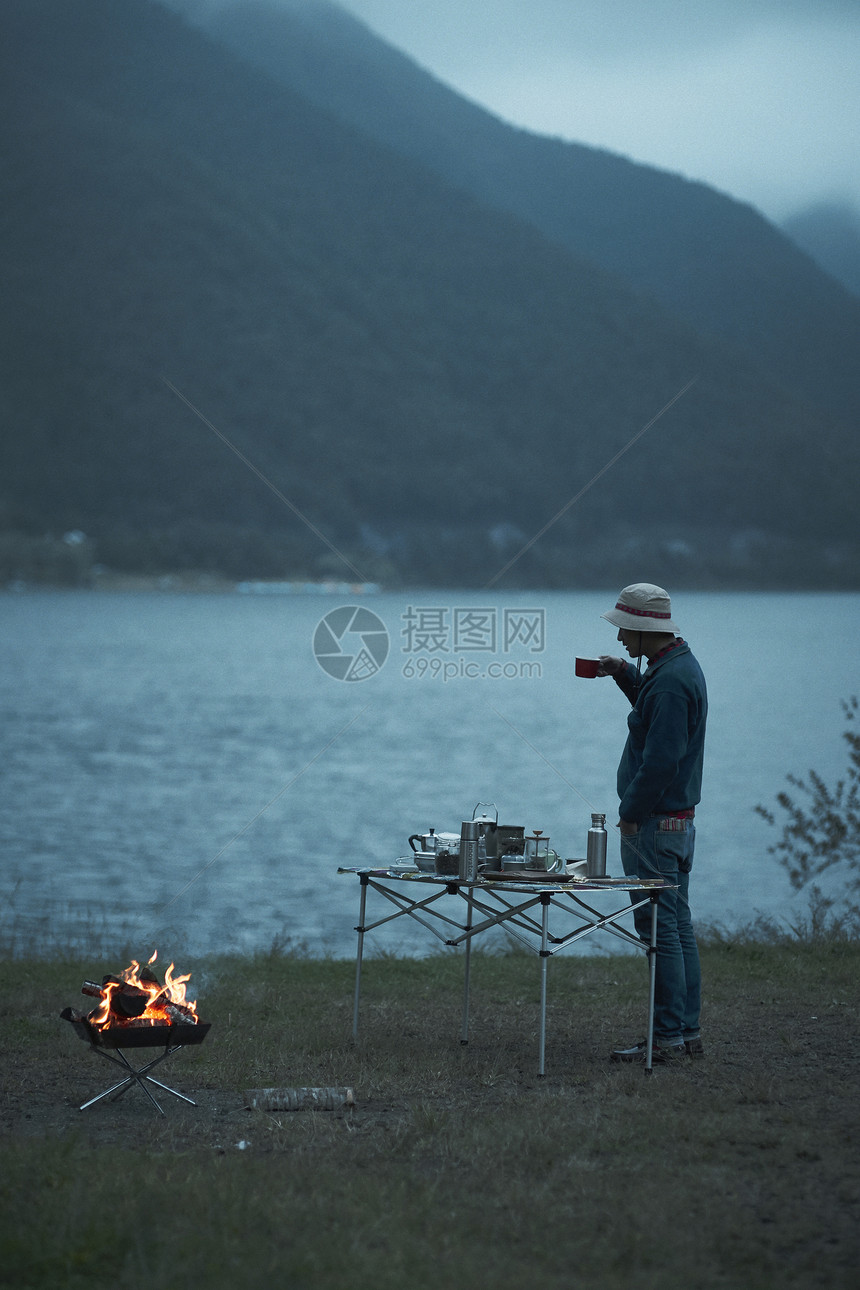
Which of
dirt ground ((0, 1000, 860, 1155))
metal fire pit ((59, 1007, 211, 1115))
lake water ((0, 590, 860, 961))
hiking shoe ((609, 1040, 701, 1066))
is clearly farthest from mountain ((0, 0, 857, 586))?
metal fire pit ((59, 1007, 211, 1115))

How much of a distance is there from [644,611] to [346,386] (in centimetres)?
12995

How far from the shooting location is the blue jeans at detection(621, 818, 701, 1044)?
5.68 meters

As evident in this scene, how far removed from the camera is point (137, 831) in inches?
969

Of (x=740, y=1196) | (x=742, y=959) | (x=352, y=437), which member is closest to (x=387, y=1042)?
(x=740, y=1196)

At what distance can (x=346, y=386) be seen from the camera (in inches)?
5236

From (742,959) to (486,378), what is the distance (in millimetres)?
123876

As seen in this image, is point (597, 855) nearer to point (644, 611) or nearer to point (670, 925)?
point (670, 925)

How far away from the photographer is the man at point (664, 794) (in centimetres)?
556

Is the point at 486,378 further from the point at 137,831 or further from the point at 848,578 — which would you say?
the point at 137,831

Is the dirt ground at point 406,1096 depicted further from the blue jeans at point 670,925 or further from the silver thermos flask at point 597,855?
the silver thermos flask at point 597,855

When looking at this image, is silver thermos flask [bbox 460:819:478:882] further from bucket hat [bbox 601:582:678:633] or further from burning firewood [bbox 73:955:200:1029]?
burning firewood [bbox 73:955:200:1029]

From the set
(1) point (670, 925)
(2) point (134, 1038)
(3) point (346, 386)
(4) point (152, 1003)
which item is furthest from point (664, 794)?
(3) point (346, 386)

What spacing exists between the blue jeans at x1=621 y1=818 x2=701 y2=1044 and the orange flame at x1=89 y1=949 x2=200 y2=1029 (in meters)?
1.85

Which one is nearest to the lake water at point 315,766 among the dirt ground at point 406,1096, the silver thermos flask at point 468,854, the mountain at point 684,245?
the dirt ground at point 406,1096
